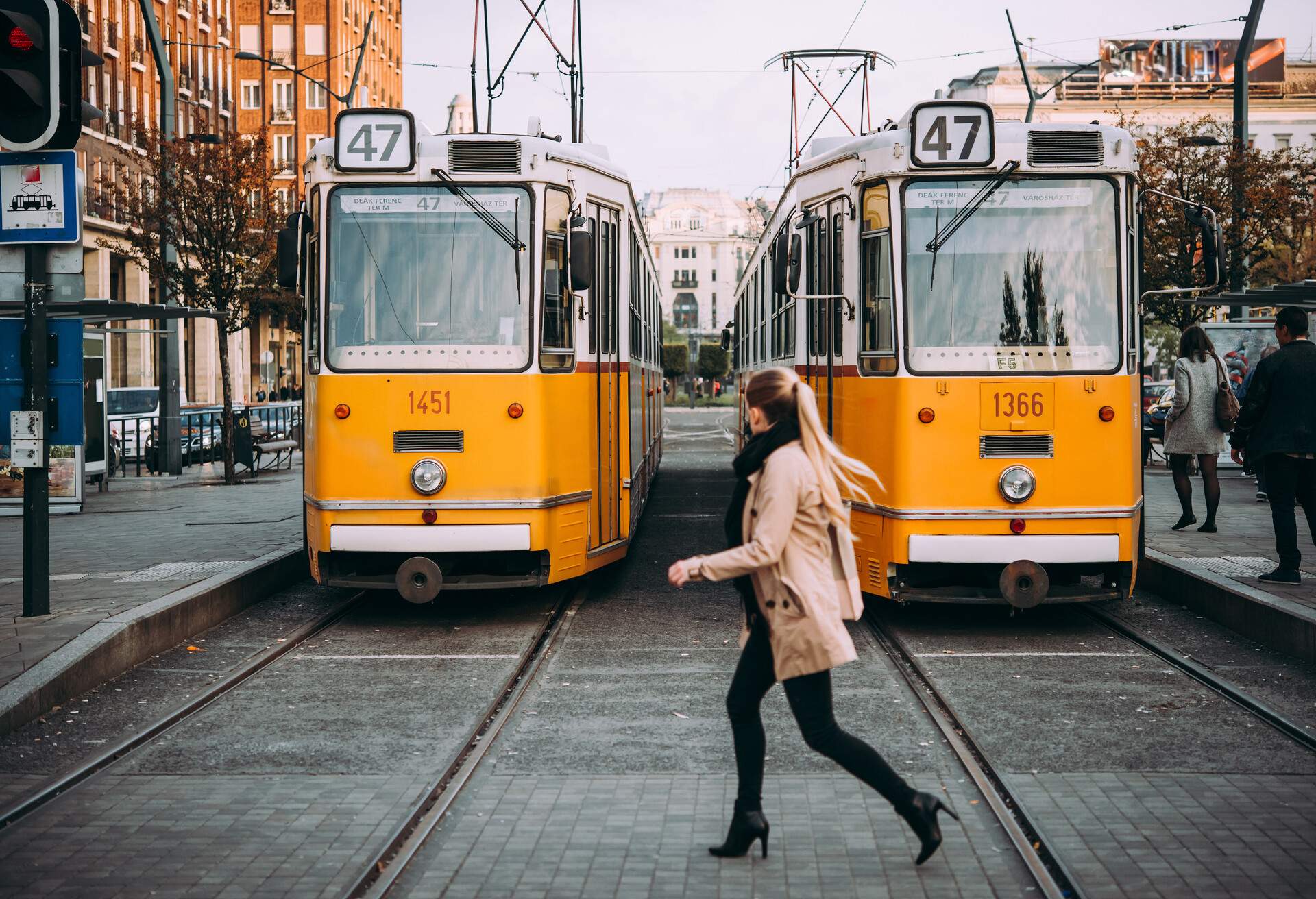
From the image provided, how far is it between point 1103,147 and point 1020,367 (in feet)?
5.03

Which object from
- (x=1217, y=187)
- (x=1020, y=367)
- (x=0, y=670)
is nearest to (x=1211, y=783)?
(x=1020, y=367)

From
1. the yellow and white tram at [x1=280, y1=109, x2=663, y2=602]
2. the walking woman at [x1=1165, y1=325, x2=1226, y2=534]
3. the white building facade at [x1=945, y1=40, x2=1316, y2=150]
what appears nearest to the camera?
the yellow and white tram at [x1=280, y1=109, x2=663, y2=602]

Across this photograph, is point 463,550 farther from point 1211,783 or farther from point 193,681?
point 1211,783

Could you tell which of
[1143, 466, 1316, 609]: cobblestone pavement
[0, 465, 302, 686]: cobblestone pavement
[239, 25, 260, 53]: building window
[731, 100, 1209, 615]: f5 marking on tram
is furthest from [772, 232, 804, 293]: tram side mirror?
[239, 25, 260, 53]: building window

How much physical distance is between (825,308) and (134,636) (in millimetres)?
5026

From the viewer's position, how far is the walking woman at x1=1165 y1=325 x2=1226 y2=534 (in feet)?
43.7

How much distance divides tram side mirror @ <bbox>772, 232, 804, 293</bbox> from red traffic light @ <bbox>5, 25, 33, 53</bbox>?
461cm

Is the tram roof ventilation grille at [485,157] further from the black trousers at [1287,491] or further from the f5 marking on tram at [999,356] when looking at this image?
the black trousers at [1287,491]

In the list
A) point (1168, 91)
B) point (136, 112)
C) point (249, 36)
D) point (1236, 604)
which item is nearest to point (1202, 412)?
point (1236, 604)

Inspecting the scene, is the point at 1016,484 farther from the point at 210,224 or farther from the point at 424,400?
the point at 210,224

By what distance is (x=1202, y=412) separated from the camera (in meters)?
13.4

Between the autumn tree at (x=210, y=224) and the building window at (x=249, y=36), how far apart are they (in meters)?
53.0

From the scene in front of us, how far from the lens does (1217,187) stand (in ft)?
81.7

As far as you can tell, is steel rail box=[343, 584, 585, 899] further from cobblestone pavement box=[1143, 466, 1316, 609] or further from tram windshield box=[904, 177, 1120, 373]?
cobblestone pavement box=[1143, 466, 1316, 609]
